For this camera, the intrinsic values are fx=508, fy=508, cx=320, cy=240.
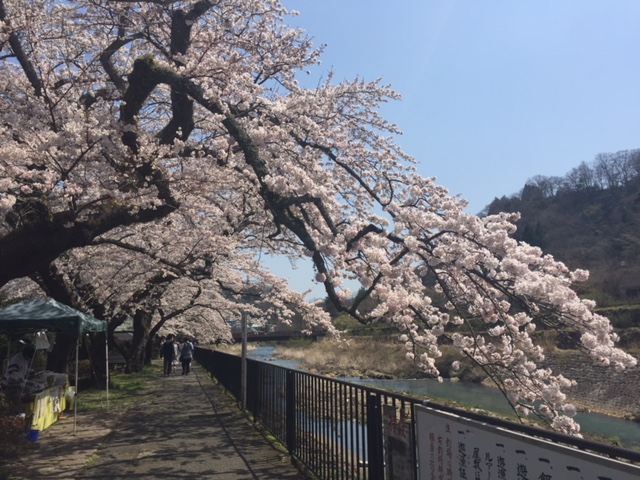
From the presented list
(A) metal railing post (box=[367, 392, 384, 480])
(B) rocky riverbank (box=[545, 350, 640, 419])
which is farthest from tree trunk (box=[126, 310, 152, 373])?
(B) rocky riverbank (box=[545, 350, 640, 419])

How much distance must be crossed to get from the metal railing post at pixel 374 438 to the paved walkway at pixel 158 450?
6.93ft

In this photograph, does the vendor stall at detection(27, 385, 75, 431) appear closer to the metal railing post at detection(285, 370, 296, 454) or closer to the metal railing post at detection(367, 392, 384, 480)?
the metal railing post at detection(285, 370, 296, 454)

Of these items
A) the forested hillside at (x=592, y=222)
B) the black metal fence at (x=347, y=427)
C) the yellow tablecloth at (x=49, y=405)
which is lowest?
the yellow tablecloth at (x=49, y=405)

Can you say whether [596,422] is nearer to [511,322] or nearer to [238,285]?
[238,285]

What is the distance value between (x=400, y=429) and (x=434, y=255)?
2057mm

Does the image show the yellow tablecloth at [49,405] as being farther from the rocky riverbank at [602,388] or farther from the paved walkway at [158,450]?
the rocky riverbank at [602,388]

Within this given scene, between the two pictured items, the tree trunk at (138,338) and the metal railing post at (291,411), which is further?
the tree trunk at (138,338)

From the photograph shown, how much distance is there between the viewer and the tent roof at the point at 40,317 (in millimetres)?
8883

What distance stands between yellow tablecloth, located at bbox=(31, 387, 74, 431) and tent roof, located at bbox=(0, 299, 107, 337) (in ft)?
4.36

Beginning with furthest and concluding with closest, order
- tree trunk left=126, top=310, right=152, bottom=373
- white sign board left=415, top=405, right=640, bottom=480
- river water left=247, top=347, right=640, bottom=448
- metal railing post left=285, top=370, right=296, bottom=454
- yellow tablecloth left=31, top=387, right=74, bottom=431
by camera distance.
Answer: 1. tree trunk left=126, top=310, right=152, bottom=373
2. river water left=247, top=347, right=640, bottom=448
3. yellow tablecloth left=31, top=387, right=74, bottom=431
4. metal railing post left=285, top=370, right=296, bottom=454
5. white sign board left=415, top=405, right=640, bottom=480

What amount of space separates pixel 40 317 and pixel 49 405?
93.4 inches

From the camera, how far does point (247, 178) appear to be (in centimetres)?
927

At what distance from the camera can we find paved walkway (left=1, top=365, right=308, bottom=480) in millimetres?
6695

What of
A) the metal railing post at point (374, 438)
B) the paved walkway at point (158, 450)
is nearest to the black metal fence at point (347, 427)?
the metal railing post at point (374, 438)
